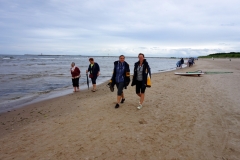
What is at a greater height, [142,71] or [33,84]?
[142,71]

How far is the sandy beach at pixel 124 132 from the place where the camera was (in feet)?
12.4

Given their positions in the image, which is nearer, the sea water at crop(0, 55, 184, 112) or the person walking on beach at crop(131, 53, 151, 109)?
the person walking on beach at crop(131, 53, 151, 109)

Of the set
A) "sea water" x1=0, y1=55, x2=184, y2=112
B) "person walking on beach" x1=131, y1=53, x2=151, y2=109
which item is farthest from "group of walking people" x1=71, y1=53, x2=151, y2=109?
"sea water" x1=0, y1=55, x2=184, y2=112

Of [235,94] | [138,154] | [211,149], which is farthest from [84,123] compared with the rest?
[235,94]

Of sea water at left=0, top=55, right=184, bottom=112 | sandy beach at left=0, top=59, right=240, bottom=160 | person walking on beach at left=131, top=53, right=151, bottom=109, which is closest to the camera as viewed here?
sandy beach at left=0, top=59, right=240, bottom=160

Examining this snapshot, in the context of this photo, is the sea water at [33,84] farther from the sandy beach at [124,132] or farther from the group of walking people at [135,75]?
the group of walking people at [135,75]

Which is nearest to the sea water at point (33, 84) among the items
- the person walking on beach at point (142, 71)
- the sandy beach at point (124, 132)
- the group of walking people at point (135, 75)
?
the sandy beach at point (124, 132)

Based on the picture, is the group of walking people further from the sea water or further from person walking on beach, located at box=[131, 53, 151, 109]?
the sea water

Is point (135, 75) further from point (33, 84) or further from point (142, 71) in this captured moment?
point (33, 84)

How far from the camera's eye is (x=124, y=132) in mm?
4672

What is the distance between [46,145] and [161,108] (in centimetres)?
412

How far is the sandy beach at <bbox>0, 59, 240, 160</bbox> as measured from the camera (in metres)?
3.79

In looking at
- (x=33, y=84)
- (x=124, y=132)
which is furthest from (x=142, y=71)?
(x=33, y=84)

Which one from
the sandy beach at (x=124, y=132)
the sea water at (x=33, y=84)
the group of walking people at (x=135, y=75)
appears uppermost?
the group of walking people at (x=135, y=75)
